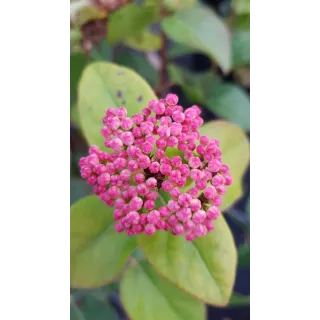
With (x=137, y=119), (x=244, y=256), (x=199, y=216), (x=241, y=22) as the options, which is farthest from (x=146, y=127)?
(x=241, y=22)

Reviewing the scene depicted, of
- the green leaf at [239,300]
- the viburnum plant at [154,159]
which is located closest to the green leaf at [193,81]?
the viburnum plant at [154,159]

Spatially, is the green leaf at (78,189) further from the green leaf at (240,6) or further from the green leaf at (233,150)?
the green leaf at (240,6)

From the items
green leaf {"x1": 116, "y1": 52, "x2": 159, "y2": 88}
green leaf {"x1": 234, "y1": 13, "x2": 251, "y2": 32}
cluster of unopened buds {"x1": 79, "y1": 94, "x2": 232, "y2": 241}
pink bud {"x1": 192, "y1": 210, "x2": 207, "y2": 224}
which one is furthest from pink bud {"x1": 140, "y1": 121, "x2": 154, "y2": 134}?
green leaf {"x1": 234, "y1": 13, "x2": 251, "y2": 32}

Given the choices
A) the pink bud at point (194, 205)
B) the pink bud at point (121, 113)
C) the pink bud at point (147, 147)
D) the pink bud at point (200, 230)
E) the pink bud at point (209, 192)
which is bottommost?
the pink bud at point (200, 230)

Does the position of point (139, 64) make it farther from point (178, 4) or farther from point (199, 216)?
point (199, 216)

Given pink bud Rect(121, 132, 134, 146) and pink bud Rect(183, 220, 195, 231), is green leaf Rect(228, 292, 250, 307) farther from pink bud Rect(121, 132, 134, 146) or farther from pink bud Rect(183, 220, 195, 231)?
pink bud Rect(121, 132, 134, 146)
